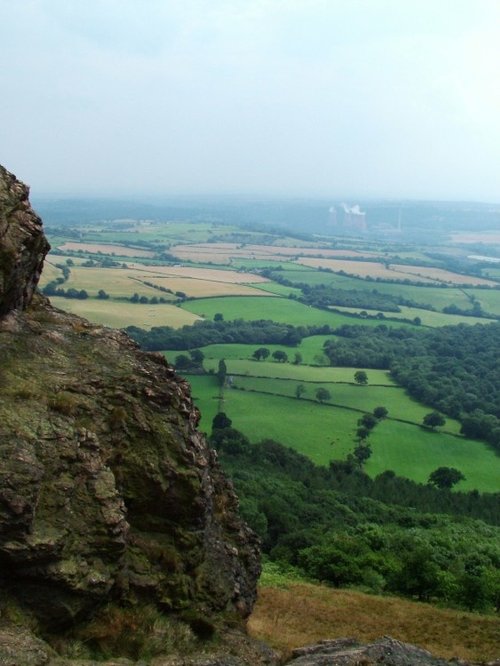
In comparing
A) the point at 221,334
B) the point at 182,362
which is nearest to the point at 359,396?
the point at 182,362

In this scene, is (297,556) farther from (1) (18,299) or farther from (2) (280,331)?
(2) (280,331)

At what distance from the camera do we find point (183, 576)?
651 inches

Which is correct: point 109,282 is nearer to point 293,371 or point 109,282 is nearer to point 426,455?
point 293,371

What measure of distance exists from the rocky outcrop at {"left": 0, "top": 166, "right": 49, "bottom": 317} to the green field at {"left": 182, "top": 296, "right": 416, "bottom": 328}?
11853 cm

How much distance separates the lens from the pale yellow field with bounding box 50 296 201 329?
12119 cm

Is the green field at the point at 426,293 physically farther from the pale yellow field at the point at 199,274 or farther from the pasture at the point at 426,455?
the pasture at the point at 426,455

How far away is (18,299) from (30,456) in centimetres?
636

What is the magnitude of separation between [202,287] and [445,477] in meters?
107

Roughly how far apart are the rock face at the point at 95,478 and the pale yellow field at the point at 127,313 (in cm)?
9988

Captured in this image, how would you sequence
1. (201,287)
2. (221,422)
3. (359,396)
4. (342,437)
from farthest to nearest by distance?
(201,287) → (359,396) → (342,437) → (221,422)

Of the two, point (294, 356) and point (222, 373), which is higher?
point (294, 356)

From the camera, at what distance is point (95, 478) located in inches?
607

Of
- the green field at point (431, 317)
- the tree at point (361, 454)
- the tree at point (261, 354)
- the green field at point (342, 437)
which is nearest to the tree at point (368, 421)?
the green field at point (342, 437)

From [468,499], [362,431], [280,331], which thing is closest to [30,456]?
[468,499]
